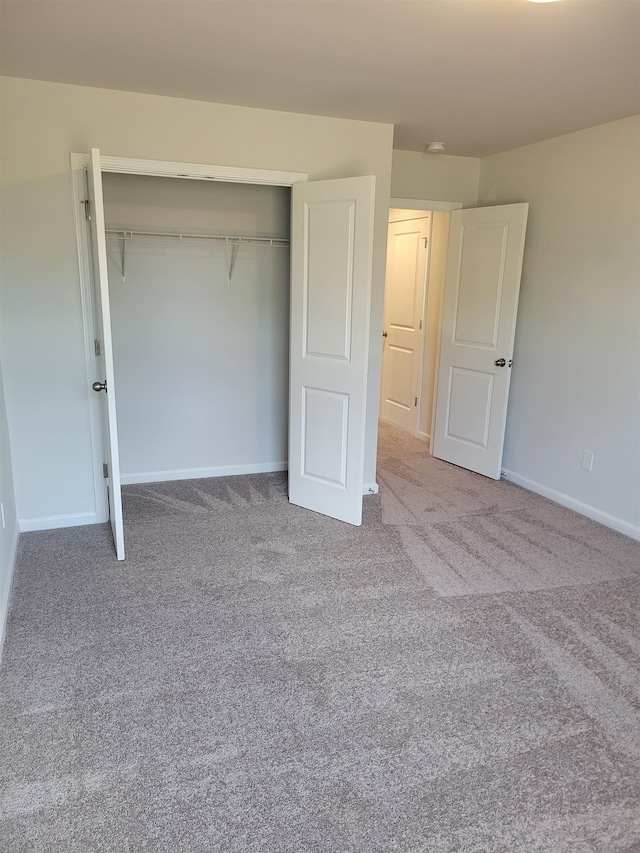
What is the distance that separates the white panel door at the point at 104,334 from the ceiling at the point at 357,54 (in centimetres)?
49

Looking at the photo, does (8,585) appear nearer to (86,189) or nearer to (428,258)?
(86,189)

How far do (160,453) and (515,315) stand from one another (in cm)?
289

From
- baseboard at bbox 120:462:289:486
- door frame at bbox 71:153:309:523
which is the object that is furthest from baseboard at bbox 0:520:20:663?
baseboard at bbox 120:462:289:486

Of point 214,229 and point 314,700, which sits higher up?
point 214,229

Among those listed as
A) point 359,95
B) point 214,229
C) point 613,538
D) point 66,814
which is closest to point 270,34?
point 359,95

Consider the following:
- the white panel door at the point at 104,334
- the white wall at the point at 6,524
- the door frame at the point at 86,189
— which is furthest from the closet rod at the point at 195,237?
the white wall at the point at 6,524

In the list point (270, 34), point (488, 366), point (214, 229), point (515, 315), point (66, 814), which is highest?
point (270, 34)

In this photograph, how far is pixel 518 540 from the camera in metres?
3.55

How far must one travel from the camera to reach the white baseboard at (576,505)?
364 centimetres

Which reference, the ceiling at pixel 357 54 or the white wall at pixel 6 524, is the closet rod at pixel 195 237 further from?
the white wall at pixel 6 524

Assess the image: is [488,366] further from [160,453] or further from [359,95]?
[160,453]

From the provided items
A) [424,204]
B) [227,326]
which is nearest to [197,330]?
[227,326]

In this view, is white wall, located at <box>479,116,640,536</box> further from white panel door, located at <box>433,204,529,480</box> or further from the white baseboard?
white panel door, located at <box>433,204,529,480</box>

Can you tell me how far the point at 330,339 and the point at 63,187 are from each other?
1.72 meters
